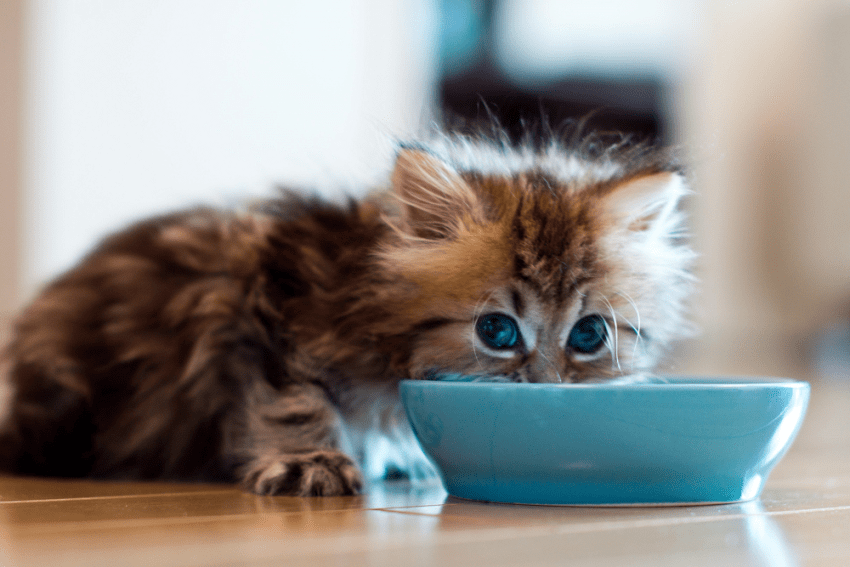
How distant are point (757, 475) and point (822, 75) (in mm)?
6689

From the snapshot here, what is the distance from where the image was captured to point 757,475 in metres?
1.43

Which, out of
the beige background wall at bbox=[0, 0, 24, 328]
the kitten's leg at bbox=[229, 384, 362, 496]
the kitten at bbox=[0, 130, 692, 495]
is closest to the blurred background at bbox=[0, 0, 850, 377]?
the beige background wall at bbox=[0, 0, 24, 328]

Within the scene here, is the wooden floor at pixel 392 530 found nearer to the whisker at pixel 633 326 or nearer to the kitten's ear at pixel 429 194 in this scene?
the whisker at pixel 633 326

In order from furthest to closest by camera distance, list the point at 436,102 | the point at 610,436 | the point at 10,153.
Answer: the point at 436,102 < the point at 10,153 < the point at 610,436

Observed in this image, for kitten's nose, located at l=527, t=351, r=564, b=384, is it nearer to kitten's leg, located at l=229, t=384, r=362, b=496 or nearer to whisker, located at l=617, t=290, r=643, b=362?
whisker, located at l=617, t=290, r=643, b=362

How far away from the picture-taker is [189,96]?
518cm

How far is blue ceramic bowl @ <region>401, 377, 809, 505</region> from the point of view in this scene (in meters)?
1.28

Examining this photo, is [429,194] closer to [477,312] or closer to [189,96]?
[477,312]

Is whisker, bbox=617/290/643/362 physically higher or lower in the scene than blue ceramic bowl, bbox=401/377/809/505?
higher

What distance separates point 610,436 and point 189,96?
4467 mm

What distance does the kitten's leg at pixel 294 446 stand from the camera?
1.54m

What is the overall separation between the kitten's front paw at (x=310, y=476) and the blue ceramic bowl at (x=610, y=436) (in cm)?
22

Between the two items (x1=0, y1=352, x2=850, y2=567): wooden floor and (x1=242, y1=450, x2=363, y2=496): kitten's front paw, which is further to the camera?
(x1=242, y1=450, x2=363, y2=496): kitten's front paw

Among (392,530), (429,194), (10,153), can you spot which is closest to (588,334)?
(429,194)
